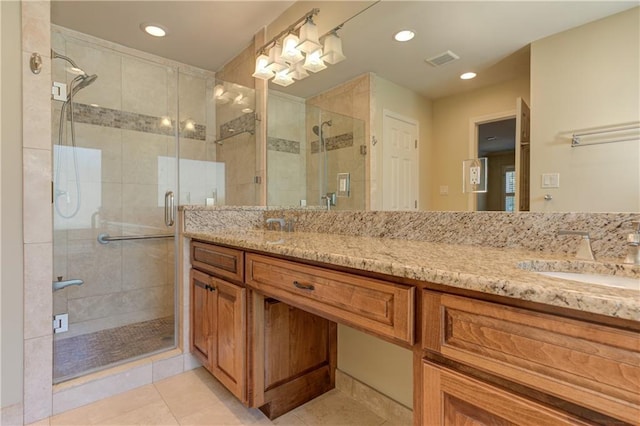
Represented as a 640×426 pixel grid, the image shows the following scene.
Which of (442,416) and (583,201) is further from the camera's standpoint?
(583,201)

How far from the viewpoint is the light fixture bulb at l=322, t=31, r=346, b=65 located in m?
1.78

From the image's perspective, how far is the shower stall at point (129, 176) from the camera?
203 centimetres

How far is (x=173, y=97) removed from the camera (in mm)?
2486

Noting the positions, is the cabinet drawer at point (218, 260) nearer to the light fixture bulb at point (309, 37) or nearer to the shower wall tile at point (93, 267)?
the shower wall tile at point (93, 267)

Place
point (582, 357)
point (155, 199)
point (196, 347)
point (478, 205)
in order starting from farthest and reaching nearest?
point (155, 199)
point (196, 347)
point (478, 205)
point (582, 357)

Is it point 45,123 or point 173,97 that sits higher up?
point 173,97

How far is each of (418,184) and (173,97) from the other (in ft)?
7.01

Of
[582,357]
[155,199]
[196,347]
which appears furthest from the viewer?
[155,199]

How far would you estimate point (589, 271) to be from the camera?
0.85 meters

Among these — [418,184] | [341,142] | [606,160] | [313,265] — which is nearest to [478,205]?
[418,184]

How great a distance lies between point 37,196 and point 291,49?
1649 millimetres

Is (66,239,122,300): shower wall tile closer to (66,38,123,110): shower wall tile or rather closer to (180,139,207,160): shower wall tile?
(180,139,207,160): shower wall tile

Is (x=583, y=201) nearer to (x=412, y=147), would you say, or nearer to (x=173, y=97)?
(x=412, y=147)

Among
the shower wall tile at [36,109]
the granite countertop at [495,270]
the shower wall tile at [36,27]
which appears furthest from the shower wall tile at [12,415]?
the shower wall tile at [36,27]
